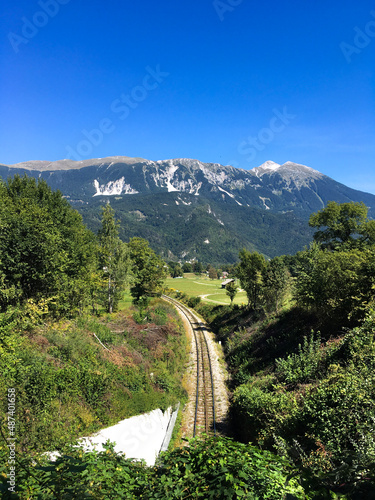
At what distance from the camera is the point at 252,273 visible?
121 feet

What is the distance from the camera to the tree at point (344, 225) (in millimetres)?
28828

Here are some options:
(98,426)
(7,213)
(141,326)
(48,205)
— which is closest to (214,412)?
(98,426)

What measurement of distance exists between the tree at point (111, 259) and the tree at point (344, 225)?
2537cm

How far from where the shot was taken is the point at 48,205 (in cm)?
2617

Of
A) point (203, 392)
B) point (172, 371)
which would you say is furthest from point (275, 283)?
point (172, 371)

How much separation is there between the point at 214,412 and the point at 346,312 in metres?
11.7

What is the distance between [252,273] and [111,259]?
19989 millimetres

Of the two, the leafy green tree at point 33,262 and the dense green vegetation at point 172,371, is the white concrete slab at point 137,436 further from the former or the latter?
the leafy green tree at point 33,262

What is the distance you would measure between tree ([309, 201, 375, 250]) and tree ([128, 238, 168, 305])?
25.1 metres

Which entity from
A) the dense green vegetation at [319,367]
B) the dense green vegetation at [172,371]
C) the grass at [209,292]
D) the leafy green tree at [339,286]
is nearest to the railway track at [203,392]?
the dense green vegetation at [172,371]

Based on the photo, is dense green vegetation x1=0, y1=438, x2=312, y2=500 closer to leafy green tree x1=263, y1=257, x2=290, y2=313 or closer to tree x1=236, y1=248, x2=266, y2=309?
leafy green tree x1=263, y1=257, x2=290, y2=313

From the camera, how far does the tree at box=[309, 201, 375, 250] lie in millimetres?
28828

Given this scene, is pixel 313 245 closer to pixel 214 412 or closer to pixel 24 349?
pixel 214 412

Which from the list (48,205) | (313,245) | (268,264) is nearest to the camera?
(313,245)
